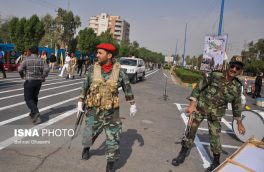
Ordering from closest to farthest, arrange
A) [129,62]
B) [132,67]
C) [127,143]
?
[127,143], [132,67], [129,62]

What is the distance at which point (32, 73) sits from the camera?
6.05 meters

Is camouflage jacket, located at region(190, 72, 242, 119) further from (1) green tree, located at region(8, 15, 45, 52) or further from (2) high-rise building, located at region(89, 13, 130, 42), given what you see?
(2) high-rise building, located at region(89, 13, 130, 42)

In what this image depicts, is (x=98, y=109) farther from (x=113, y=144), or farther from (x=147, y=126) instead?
(x=147, y=126)

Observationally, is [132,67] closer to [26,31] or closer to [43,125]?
[43,125]

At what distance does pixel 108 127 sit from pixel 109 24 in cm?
14480

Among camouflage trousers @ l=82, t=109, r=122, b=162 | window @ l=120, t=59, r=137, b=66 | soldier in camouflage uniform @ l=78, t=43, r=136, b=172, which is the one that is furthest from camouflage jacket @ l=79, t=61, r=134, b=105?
window @ l=120, t=59, r=137, b=66

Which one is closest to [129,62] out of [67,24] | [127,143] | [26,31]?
[127,143]

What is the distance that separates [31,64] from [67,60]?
41.8ft

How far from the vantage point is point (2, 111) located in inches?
286

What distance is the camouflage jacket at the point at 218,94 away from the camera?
4277 millimetres

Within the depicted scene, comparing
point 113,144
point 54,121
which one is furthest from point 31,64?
point 113,144

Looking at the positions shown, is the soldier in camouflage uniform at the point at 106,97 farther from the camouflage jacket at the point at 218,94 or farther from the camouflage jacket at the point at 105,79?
the camouflage jacket at the point at 218,94

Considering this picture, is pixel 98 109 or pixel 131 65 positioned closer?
pixel 98 109

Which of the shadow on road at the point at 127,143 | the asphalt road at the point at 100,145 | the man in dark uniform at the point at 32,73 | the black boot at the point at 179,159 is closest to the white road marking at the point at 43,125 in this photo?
the asphalt road at the point at 100,145
